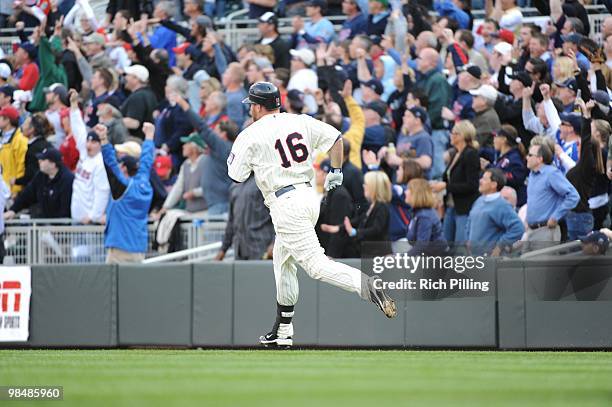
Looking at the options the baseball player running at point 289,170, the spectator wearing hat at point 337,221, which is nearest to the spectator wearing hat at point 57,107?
the spectator wearing hat at point 337,221

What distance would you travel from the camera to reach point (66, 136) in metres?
19.2

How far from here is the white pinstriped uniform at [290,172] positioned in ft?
Result: 38.1

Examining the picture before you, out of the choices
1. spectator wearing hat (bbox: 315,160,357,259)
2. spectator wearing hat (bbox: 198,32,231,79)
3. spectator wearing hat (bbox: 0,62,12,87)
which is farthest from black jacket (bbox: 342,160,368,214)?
spectator wearing hat (bbox: 0,62,12,87)

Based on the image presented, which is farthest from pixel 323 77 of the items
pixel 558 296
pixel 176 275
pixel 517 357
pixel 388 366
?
pixel 388 366

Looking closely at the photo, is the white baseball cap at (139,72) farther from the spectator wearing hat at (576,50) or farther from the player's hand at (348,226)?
the spectator wearing hat at (576,50)

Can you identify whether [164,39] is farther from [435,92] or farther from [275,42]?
[435,92]

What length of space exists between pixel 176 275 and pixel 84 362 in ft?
13.2

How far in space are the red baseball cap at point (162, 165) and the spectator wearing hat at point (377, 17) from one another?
3.90 meters

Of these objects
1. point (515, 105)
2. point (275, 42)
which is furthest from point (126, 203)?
point (515, 105)

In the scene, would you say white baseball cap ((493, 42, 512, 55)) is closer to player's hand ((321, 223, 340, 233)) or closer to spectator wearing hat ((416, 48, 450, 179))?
spectator wearing hat ((416, 48, 450, 179))

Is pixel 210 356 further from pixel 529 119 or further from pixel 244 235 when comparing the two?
pixel 529 119

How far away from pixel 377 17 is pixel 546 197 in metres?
6.01

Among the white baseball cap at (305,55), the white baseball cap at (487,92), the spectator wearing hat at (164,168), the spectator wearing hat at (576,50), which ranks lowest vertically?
the spectator wearing hat at (164,168)

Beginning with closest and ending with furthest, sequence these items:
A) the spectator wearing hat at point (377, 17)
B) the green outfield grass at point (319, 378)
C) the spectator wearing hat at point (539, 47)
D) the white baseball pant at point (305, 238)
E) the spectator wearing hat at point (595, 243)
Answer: the green outfield grass at point (319, 378) → the white baseball pant at point (305, 238) → the spectator wearing hat at point (595, 243) → the spectator wearing hat at point (539, 47) → the spectator wearing hat at point (377, 17)
